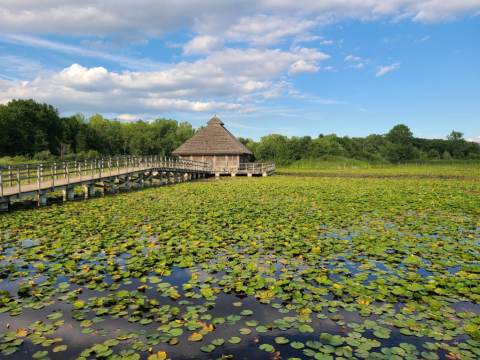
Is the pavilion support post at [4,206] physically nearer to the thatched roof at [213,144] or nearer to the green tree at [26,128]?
the thatched roof at [213,144]

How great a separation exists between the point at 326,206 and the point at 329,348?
10.4 metres

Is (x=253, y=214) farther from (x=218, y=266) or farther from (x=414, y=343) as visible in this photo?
(x=414, y=343)

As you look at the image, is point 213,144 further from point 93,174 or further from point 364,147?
point 364,147

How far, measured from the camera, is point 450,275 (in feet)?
20.2

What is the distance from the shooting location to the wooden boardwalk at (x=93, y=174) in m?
13.6

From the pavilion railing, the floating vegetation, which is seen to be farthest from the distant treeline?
the floating vegetation

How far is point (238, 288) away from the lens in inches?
216

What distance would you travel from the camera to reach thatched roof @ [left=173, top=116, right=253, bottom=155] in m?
37.8

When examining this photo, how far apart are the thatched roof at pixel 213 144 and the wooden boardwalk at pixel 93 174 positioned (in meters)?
1.71

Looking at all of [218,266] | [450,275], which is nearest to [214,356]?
[218,266]

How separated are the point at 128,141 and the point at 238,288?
244ft

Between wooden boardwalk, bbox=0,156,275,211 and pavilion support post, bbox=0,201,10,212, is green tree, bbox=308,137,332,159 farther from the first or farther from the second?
pavilion support post, bbox=0,201,10,212

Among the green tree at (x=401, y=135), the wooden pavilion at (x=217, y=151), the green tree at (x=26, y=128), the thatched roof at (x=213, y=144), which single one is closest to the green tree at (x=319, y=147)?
the wooden pavilion at (x=217, y=151)

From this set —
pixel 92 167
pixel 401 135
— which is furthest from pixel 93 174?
pixel 401 135
